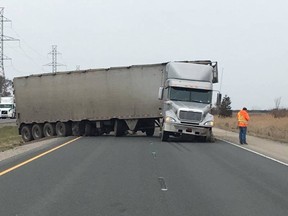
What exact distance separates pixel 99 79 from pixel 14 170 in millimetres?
15905

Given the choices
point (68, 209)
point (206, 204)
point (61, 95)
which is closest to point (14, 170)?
point (68, 209)

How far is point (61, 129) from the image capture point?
29438 millimetres

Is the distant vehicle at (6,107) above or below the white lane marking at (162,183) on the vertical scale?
below

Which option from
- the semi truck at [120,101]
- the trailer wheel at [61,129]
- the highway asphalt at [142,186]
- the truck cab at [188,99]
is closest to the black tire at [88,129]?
the semi truck at [120,101]

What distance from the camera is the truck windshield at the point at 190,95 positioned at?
79.6ft

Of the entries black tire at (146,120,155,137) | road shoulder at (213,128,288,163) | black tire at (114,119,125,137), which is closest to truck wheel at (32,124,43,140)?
black tire at (114,119,125,137)

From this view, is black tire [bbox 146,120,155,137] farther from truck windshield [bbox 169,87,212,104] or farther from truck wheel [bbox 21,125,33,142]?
truck wheel [bbox 21,125,33,142]

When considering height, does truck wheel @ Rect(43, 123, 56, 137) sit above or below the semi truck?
below

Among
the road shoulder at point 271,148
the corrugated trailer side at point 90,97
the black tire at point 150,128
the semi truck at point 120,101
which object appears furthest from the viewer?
the black tire at point 150,128

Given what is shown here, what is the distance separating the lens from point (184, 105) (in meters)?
23.9

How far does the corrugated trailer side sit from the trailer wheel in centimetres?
18

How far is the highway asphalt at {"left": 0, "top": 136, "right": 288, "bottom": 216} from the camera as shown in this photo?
7754 mm

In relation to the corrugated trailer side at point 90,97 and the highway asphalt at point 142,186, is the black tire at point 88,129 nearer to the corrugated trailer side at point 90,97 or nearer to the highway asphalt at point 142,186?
the corrugated trailer side at point 90,97

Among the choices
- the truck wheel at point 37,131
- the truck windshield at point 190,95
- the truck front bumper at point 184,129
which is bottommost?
the truck wheel at point 37,131
